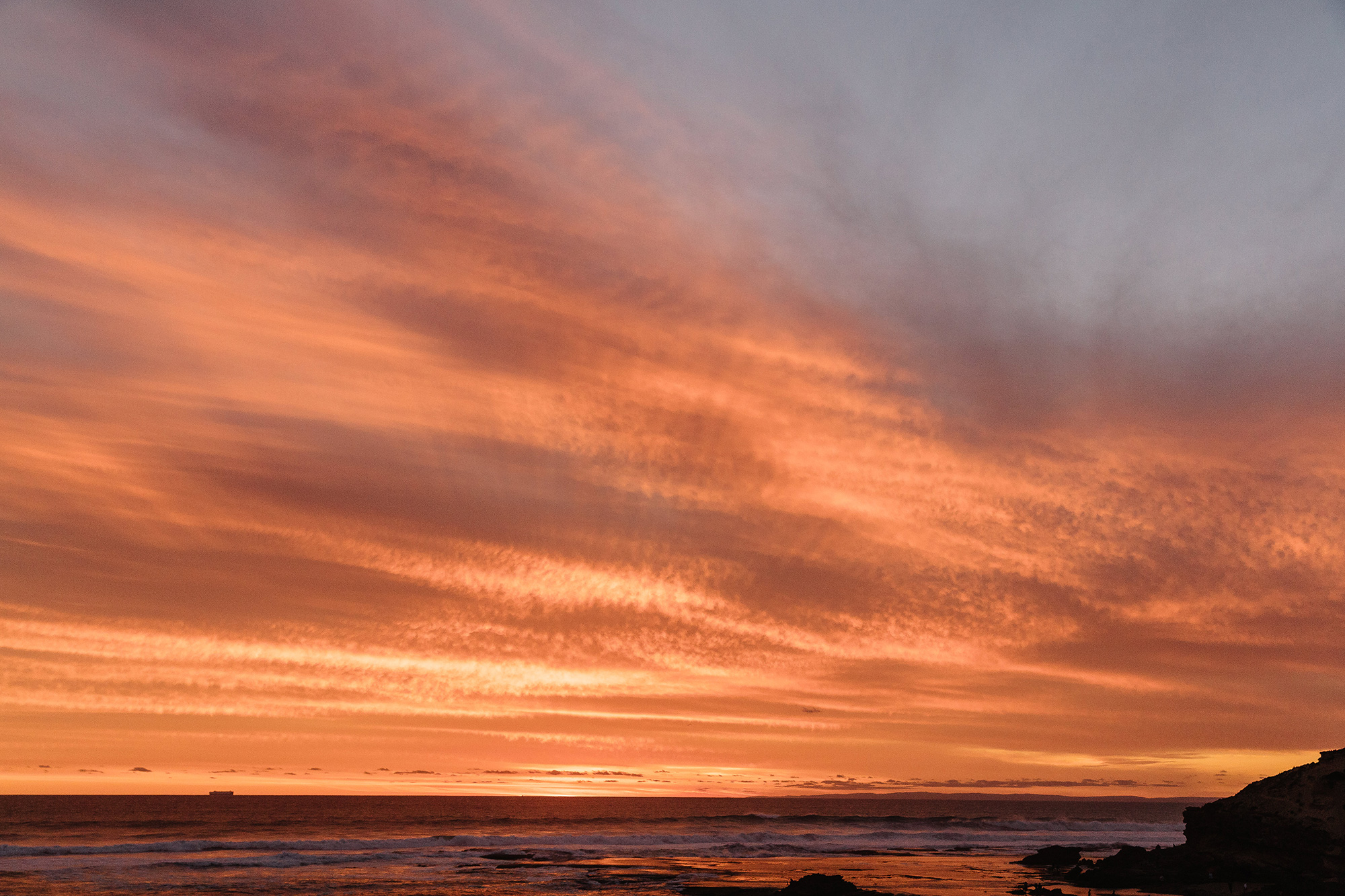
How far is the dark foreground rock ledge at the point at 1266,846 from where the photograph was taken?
36094mm

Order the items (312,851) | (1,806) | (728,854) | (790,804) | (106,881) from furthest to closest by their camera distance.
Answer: (790,804) < (1,806) < (728,854) < (312,851) < (106,881)

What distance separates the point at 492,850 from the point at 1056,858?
123ft

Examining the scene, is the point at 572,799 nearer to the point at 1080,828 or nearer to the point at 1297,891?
the point at 1080,828

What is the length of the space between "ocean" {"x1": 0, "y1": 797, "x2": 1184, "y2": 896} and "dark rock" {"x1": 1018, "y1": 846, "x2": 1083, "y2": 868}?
2.22m

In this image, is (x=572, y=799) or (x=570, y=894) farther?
(x=572, y=799)

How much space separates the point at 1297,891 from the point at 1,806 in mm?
150334

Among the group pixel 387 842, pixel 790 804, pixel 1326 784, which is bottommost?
pixel 790 804

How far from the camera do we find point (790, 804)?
567ft

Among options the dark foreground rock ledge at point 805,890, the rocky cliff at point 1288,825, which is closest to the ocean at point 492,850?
the dark foreground rock ledge at point 805,890

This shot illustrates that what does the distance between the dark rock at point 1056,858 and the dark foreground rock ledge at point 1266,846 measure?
9.27 meters

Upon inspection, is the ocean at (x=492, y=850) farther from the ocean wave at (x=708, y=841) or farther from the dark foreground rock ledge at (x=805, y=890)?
the dark foreground rock ledge at (x=805, y=890)

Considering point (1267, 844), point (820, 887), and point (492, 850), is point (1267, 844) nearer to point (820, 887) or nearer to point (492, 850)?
point (820, 887)

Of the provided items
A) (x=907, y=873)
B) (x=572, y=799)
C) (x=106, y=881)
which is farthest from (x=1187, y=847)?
(x=572, y=799)

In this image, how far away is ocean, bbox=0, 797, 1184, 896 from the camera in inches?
1650
